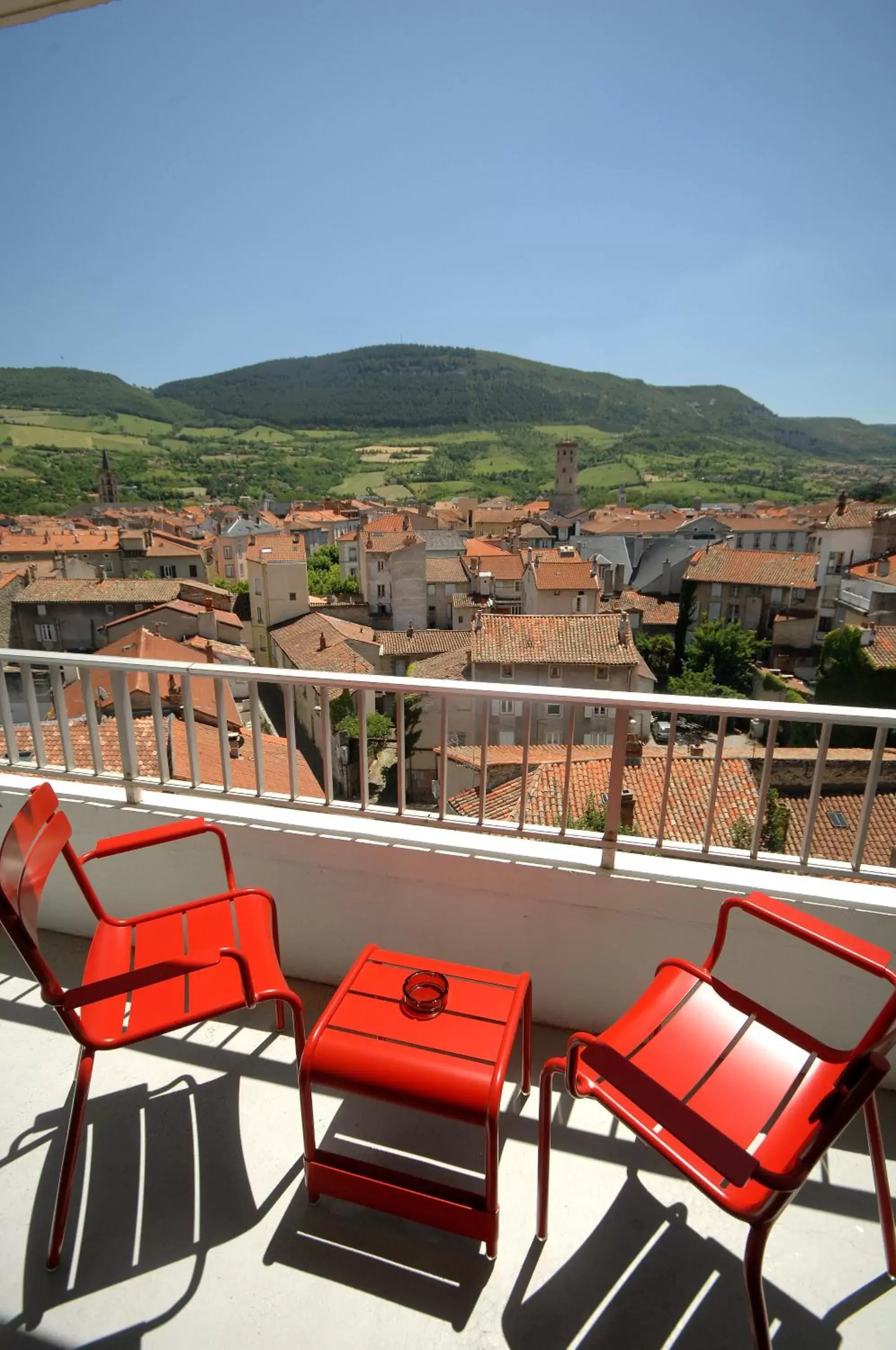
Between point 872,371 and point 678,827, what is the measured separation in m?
76.3

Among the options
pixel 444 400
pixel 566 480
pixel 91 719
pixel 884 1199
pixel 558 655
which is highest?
pixel 444 400

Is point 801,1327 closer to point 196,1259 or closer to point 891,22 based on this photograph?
point 196,1259

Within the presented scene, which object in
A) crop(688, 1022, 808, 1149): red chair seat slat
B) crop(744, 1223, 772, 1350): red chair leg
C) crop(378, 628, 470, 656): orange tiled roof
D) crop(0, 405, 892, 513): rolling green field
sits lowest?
crop(378, 628, 470, 656): orange tiled roof

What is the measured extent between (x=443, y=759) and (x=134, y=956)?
1076 mm

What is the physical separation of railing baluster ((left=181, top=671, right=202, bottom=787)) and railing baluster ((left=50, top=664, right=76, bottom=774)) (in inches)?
18.2

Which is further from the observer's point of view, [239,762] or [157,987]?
[239,762]

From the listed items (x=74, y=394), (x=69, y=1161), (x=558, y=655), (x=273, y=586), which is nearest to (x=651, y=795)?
(x=69, y=1161)

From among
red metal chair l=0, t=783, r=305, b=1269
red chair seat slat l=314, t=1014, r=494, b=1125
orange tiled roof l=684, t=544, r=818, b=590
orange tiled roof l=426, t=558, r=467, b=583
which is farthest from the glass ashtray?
orange tiled roof l=684, t=544, r=818, b=590

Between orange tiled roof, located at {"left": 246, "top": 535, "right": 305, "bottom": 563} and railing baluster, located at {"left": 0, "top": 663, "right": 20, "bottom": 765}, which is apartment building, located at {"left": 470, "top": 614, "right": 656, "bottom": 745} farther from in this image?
railing baluster, located at {"left": 0, "top": 663, "right": 20, "bottom": 765}

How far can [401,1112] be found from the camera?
75.9 inches

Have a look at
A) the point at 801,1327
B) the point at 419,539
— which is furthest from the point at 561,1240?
the point at 419,539

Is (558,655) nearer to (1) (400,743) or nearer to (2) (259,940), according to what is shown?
(1) (400,743)

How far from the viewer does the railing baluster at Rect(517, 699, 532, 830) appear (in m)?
2.02

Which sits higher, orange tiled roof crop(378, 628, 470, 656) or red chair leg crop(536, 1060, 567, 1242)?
red chair leg crop(536, 1060, 567, 1242)
